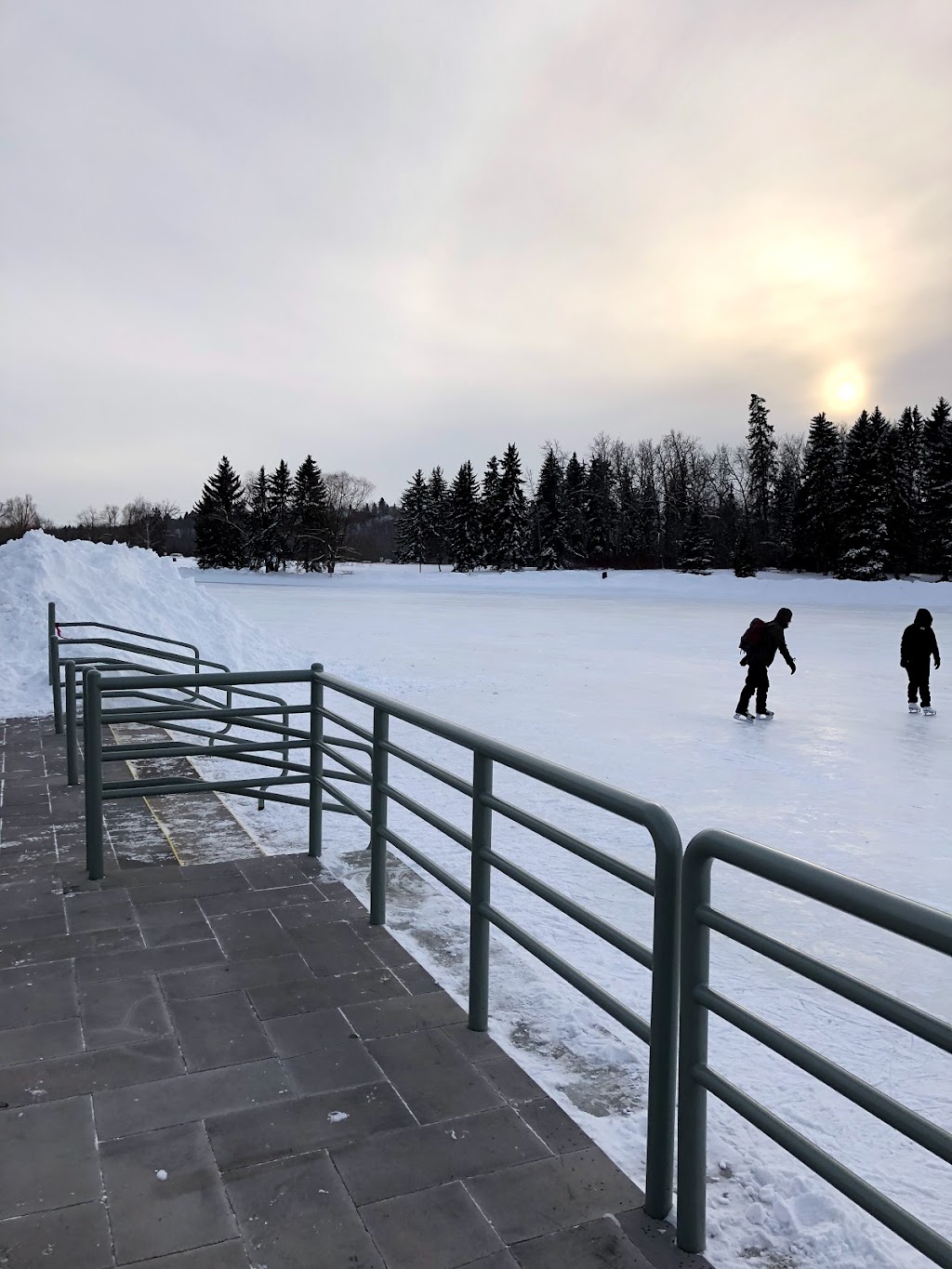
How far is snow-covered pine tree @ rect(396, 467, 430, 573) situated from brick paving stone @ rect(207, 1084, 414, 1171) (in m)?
88.5

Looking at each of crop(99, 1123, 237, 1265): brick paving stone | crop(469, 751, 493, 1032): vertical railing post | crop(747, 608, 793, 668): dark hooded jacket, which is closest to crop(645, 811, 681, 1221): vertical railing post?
crop(469, 751, 493, 1032): vertical railing post

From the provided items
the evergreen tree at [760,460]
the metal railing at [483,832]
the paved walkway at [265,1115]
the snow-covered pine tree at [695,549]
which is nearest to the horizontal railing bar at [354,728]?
the metal railing at [483,832]

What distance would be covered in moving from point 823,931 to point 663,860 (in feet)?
12.2

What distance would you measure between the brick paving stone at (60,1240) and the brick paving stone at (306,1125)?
370 mm

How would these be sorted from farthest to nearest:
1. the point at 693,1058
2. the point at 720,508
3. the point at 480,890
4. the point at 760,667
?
the point at 720,508 < the point at 760,667 < the point at 480,890 < the point at 693,1058

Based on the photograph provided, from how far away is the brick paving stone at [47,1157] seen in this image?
242 cm

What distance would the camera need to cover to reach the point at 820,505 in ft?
206

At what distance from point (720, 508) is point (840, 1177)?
96220mm

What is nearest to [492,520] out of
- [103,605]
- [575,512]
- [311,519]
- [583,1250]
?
[575,512]

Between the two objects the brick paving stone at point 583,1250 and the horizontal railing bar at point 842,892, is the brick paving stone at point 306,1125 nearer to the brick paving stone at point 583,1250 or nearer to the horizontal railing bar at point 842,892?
the brick paving stone at point 583,1250

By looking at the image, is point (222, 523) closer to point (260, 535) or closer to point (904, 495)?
point (260, 535)

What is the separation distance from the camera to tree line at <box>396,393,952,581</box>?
57.9 meters

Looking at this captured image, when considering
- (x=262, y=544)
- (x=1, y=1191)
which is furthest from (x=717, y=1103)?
(x=262, y=544)

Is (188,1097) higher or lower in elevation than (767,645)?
lower
